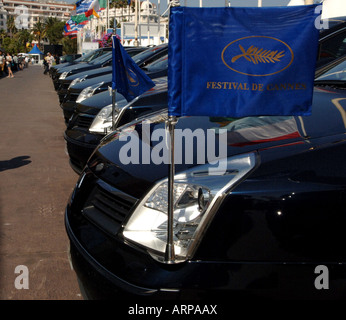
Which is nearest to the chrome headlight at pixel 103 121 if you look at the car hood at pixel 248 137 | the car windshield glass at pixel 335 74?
the car hood at pixel 248 137

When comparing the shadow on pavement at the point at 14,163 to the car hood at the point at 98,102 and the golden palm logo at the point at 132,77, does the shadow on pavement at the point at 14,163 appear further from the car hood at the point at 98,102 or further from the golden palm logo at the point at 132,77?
the golden palm logo at the point at 132,77

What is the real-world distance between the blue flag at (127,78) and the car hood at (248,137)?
45.6 inches

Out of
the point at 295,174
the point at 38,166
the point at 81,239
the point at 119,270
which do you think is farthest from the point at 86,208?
the point at 38,166

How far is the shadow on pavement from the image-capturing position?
596cm

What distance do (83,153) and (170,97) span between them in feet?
8.35

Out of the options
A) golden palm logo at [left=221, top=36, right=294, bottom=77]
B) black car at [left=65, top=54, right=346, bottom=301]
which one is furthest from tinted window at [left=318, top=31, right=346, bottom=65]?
golden palm logo at [left=221, top=36, right=294, bottom=77]

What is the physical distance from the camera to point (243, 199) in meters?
1.71

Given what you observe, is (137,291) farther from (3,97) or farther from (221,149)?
(3,97)

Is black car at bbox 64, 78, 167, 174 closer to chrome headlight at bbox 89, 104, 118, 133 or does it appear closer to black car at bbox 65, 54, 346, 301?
chrome headlight at bbox 89, 104, 118, 133

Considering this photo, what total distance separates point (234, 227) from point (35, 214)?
2959 mm

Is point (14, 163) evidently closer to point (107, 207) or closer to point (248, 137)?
point (107, 207)

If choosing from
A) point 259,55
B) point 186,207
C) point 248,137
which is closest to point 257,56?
point 259,55

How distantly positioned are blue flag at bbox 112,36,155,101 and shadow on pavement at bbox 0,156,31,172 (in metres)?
2.61

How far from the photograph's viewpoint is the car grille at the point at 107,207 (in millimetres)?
2053
